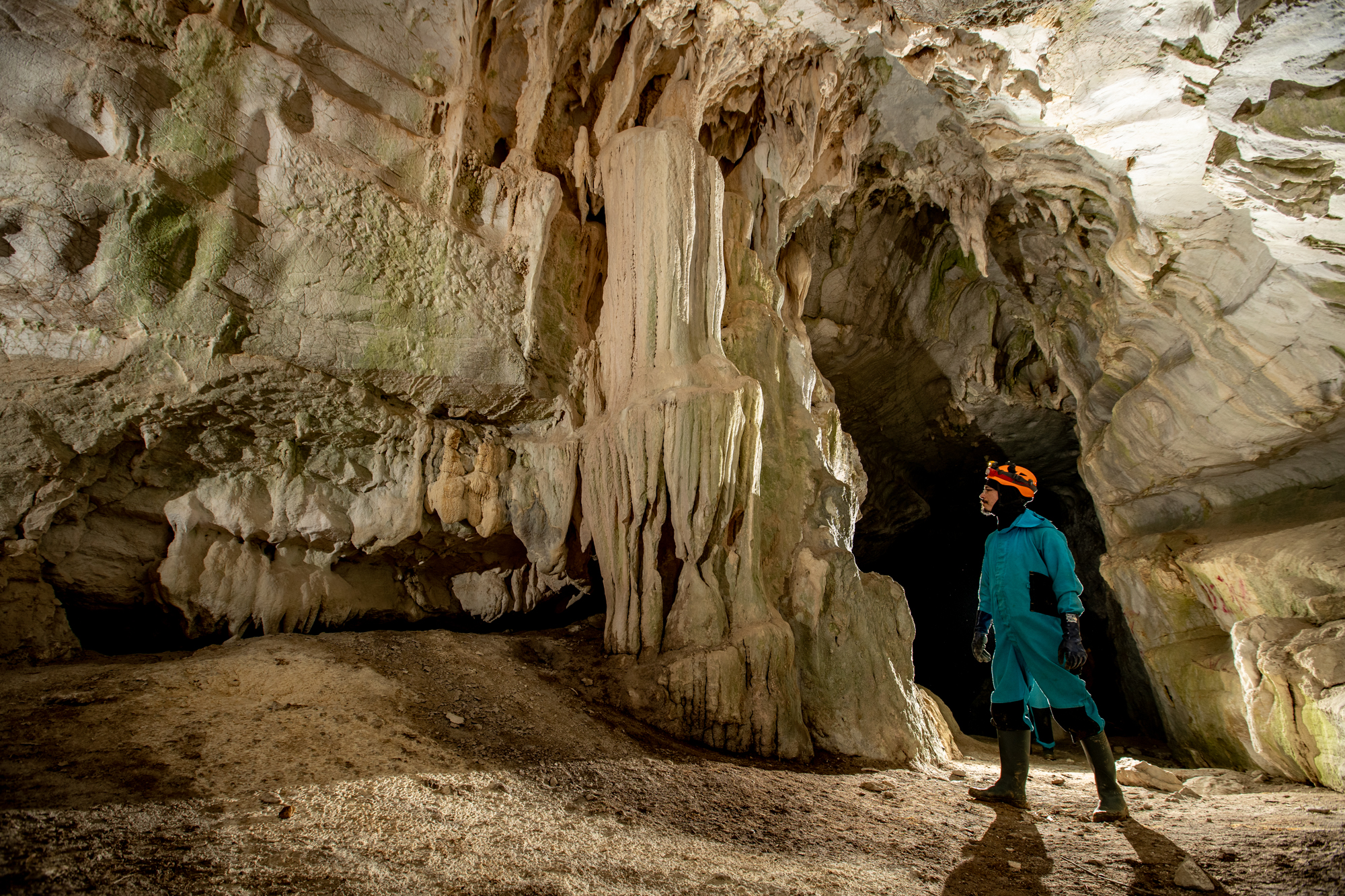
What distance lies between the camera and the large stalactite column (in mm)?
4871

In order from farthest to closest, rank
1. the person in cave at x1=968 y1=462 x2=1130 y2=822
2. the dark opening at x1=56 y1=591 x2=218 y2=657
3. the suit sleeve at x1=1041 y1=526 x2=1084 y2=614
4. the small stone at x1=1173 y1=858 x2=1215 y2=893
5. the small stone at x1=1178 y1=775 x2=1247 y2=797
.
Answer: the dark opening at x1=56 y1=591 x2=218 y2=657 → the small stone at x1=1178 y1=775 x2=1247 y2=797 → the suit sleeve at x1=1041 y1=526 x2=1084 y2=614 → the person in cave at x1=968 y1=462 x2=1130 y2=822 → the small stone at x1=1173 y1=858 x2=1215 y2=893

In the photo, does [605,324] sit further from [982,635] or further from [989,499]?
[982,635]

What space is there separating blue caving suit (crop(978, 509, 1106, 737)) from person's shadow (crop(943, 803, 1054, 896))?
0.67 metres

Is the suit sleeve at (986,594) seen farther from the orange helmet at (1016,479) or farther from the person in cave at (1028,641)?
the orange helmet at (1016,479)

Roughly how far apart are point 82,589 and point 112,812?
3162mm

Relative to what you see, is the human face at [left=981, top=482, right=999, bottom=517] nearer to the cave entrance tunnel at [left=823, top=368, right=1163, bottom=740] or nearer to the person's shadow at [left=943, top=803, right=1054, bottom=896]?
the person's shadow at [left=943, top=803, right=1054, bottom=896]

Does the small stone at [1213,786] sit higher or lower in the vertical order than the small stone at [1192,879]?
lower

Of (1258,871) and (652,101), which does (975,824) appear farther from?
(652,101)

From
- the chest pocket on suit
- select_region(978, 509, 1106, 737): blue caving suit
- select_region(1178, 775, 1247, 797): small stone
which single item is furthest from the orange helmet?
select_region(1178, 775, 1247, 797): small stone

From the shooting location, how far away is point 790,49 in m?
6.57

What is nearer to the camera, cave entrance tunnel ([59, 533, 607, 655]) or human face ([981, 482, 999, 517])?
human face ([981, 482, 999, 517])

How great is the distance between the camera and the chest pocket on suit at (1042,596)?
12.9 ft

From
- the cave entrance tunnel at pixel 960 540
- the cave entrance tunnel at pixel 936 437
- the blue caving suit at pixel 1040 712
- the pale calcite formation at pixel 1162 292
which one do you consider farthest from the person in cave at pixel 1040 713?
the cave entrance tunnel at pixel 960 540

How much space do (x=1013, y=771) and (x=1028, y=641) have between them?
78 cm
